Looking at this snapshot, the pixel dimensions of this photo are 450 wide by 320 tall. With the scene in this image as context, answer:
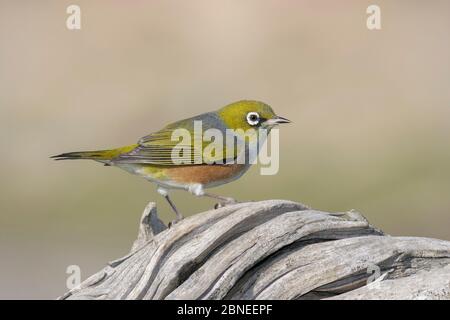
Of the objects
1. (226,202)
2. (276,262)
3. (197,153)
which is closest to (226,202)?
(226,202)

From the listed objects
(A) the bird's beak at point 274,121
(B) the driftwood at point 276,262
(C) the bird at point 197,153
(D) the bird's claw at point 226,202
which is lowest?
(B) the driftwood at point 276,262

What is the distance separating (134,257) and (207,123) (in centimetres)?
174

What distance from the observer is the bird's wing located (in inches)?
405

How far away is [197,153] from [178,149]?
21 cm

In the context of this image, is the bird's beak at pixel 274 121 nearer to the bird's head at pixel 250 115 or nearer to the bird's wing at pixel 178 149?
the bird's head at pixel 250 115

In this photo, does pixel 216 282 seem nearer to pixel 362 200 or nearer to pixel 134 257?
pixel 134 257

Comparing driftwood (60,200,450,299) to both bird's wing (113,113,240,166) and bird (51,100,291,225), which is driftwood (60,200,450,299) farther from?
bird's wing (113,113,240,166)

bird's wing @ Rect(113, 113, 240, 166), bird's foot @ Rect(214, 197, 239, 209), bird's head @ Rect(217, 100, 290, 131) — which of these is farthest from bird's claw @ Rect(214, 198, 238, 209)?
bird's head @ Rect(217, 100, 290, 131)

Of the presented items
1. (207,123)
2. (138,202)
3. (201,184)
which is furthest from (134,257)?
(138,202)

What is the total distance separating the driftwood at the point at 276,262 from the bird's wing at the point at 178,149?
79 centimetres

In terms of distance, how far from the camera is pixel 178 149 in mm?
10461

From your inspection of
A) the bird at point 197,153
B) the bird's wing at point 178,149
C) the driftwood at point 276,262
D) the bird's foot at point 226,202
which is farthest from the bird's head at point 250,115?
the driftwood at point 276,262

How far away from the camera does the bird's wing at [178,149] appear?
1030 cm
